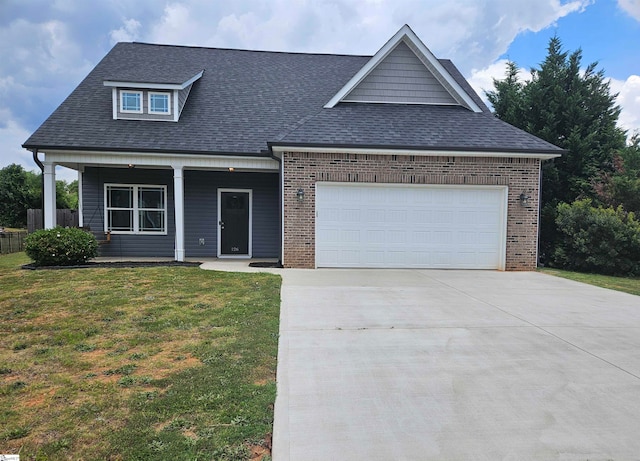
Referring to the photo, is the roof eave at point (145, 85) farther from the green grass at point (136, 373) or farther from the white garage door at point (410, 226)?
the green grass at point (136, 373)

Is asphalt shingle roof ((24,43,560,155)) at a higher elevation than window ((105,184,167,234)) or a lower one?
higher

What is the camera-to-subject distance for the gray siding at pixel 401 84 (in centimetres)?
1187

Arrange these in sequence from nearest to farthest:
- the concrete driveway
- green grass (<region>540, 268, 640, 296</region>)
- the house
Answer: the concrete driveway → green grass (<region>540, 268, 640, 296</region>) → the house

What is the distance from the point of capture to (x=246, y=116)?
42.1ft

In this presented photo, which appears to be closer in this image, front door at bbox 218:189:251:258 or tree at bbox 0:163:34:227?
front door at bbox 218:189:251:258

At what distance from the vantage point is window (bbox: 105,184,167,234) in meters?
12.6

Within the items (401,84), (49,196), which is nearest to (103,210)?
(49,196)

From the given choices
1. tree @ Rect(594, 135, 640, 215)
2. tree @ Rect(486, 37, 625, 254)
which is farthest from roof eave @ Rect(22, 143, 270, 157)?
tree @ Rect(594, 135, 640, 215)

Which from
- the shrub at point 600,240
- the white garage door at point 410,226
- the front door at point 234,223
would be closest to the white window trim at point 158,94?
the front door at point 234,223

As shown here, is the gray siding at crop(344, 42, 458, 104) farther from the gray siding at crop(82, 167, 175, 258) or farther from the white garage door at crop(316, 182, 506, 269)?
the gray siding at crop(82, 167, 175, 258)

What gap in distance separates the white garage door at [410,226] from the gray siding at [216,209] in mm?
2787

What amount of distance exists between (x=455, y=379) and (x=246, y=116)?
11.0 metres

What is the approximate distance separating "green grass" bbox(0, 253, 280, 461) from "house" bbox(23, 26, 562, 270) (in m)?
4.26

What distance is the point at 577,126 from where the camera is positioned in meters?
15.6
